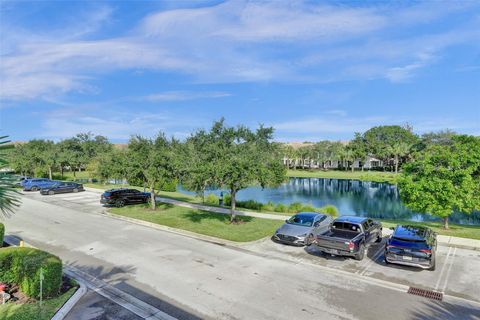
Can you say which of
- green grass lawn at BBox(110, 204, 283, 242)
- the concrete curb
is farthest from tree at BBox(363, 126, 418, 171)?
the concrete curb

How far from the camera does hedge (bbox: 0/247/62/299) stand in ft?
30.3

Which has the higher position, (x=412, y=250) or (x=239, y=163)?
(x=239, y=163)

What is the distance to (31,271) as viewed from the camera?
9.37 m

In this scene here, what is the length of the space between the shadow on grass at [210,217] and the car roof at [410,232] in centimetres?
951

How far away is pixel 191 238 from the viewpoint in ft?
54.9

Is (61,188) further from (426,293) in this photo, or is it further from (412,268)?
(426,293)

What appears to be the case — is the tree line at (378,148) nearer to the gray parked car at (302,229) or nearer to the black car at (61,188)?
the black car at (61,188)

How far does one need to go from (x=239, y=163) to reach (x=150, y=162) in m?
8.28

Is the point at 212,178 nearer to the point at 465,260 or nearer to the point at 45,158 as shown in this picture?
the point at 465,260

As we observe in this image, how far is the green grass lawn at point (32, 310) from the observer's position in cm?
819

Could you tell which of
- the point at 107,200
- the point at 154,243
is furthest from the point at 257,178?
the point at 107,200

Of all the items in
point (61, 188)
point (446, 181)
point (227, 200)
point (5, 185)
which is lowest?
point (227, 200)

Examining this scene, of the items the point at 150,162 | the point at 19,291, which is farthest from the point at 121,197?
the point at 19,291

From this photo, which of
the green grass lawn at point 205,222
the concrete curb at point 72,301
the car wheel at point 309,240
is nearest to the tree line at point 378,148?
the green grass lawn at point 205,222
